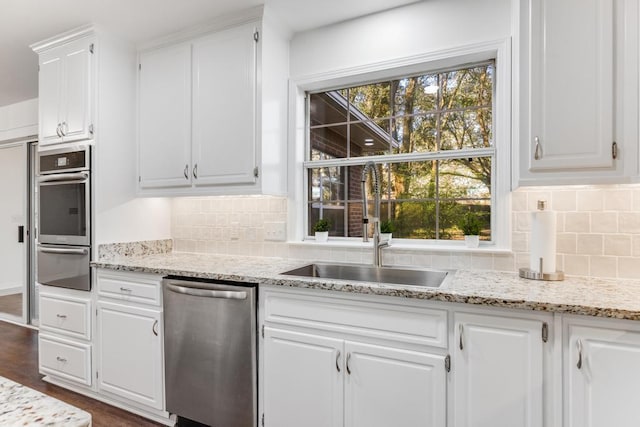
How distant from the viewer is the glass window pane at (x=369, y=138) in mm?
2508

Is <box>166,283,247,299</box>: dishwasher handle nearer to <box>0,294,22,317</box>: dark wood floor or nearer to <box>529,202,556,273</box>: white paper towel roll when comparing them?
<box>529,202,556,273</box>: white paper towel roll

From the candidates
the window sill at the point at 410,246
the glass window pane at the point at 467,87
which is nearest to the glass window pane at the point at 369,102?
the glass window pane at the point at 467,87

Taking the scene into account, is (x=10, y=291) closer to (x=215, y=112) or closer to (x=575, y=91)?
(x=215, y=112)

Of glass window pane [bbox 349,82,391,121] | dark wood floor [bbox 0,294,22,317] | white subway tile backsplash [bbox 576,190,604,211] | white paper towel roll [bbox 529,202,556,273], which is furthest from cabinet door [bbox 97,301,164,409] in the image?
dark wood floor [bbox 0,294,22,317]

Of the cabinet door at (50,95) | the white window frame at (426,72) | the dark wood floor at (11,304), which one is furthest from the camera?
the dark wood floor at (11,304)

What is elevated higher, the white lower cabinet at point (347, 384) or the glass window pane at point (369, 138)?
the glass window pane at point (369, 138)

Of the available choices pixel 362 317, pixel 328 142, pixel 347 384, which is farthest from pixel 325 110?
pixel 347 384

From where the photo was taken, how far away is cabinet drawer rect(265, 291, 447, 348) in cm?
160

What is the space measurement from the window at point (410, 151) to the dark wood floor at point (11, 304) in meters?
4.26

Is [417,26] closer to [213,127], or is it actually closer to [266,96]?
[266,96]

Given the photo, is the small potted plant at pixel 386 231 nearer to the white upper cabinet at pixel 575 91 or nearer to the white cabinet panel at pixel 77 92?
the white upper cabinet at pixel 575 91

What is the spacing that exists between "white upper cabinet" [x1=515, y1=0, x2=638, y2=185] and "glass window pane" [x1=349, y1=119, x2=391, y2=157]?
0.92 metres

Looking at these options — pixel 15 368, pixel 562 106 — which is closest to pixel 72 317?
pixel 15 368

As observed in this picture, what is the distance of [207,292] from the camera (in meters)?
A: 2.04
